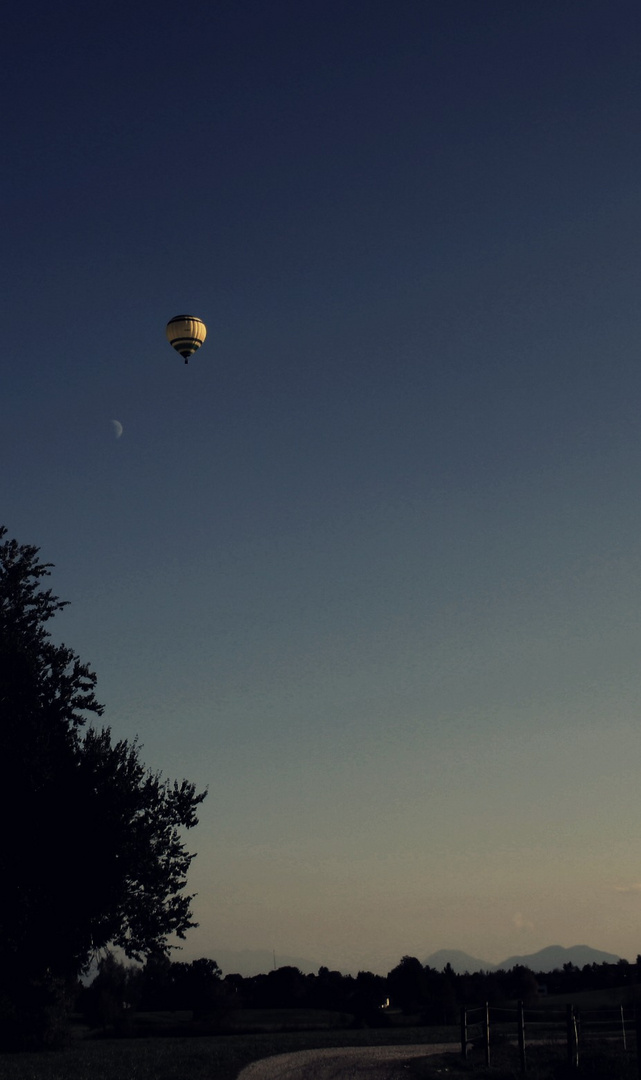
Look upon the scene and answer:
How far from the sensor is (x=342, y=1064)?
3994 centimetres

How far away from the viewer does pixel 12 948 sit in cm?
4112

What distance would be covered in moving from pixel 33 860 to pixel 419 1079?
16285mm

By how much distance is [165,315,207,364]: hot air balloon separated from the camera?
73.3 metres

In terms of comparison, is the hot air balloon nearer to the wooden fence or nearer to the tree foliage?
the tree foliage

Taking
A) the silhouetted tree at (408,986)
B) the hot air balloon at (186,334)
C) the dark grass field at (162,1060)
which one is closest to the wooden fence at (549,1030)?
the dark grass field at (162,1060)

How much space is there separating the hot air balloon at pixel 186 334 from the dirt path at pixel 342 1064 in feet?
145

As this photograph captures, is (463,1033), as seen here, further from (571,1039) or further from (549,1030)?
(549,1030)

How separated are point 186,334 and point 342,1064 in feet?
158

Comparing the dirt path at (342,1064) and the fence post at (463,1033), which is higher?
the fence post at (463,1033)

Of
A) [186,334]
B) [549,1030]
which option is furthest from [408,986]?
[186,334]

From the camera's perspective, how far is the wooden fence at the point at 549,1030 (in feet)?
116

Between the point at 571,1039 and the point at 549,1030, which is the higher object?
the point at 549,1030

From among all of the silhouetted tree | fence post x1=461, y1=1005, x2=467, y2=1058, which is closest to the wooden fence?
fence post x1=461, y1=1005, x2=467, y2=1058

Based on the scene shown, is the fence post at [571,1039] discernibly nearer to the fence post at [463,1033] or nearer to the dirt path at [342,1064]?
the dirt path at [342,1064]
